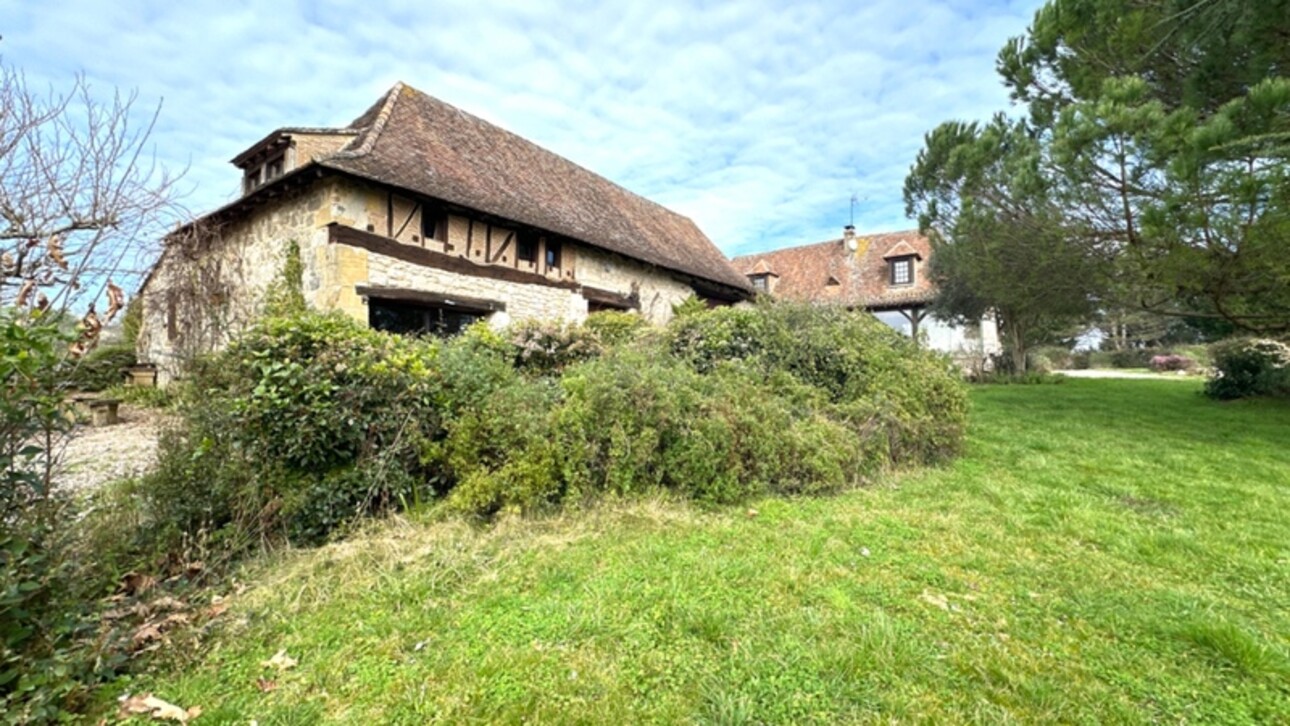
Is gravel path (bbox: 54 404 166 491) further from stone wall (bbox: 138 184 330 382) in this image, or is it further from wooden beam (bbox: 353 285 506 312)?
wooden beam (bbox: 353 285 506 312)

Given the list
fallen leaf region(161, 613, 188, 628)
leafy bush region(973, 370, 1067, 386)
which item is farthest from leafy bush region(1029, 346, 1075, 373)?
fallen leaf region(161, 613, 188, 628)

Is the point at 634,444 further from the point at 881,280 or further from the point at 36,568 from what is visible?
the point at 881,280

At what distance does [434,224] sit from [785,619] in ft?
29.1

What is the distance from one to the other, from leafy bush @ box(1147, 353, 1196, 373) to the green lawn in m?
31.0

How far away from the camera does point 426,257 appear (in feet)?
29.4

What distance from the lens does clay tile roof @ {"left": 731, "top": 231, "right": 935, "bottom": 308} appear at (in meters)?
20.1

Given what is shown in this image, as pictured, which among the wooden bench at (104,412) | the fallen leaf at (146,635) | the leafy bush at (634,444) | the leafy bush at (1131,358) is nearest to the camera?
the fallen leaf at (146,635)

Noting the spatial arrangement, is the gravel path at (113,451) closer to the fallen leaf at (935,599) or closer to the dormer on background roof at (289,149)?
the fallen leaf at (935,599)

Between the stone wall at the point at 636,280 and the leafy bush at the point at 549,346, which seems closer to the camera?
the leafy bush at the point at 549,346

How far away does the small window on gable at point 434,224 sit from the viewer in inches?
355

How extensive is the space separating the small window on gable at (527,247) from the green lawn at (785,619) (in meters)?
7.85

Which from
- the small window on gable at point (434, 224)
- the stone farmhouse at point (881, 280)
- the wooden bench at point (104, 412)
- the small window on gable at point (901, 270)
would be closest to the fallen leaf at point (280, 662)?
the small window on gable at point (434, 224)

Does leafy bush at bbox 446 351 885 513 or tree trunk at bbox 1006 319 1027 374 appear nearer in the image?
leafy bush at bbox 446 351 885 513

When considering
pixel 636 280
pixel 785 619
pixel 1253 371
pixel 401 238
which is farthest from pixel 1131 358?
pixel 785 619
